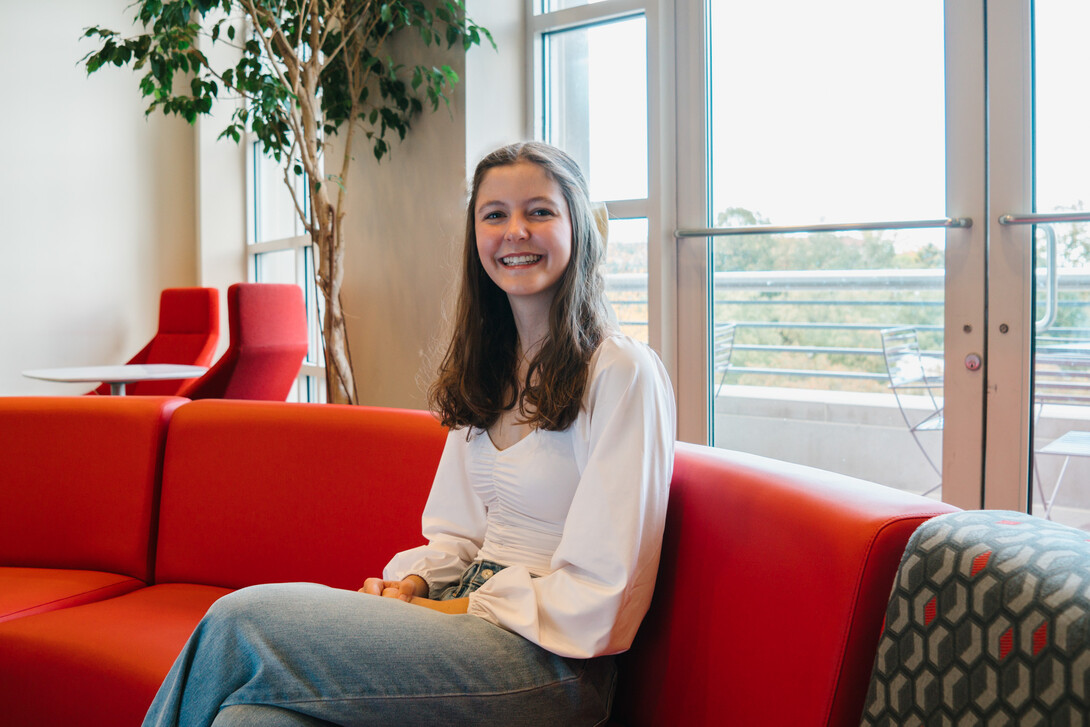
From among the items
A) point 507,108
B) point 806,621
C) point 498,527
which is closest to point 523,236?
point 498,527

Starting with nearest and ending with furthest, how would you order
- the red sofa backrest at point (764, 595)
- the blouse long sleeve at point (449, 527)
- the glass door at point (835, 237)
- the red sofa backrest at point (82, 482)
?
the red sofa backrest at point (764, 595) → the blouse long sleeve at point (449, 527) → the red sofa backrest at point (82, 482) → the glass door at point (835, 237)

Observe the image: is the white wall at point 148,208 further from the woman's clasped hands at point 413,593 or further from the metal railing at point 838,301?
the woman's clasped hands at point 413,593

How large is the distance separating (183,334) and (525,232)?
385cm

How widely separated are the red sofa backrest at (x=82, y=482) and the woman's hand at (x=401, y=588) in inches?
37.2

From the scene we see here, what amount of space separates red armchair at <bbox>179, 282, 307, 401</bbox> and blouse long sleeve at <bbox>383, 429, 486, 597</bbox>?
2.15m

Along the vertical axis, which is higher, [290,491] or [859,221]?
[859,221]

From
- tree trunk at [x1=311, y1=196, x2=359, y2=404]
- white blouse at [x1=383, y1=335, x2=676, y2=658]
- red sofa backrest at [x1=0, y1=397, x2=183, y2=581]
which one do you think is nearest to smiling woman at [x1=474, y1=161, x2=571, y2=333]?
white blouse at [x1=383, y1=335, x2=676, y2=658]

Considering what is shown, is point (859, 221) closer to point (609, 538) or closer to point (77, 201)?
point (609, 538)

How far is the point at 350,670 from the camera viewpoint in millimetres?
1064

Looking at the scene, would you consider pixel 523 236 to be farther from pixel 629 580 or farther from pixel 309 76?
pixel 309 76

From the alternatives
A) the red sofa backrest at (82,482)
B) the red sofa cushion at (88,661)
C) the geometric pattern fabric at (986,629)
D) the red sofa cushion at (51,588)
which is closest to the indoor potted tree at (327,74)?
the red sofa backrest at (82,482)

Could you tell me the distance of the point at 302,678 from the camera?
1.06 metres

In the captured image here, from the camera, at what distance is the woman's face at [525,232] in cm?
134

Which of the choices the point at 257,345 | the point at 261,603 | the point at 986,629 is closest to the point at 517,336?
the point at 261,603
